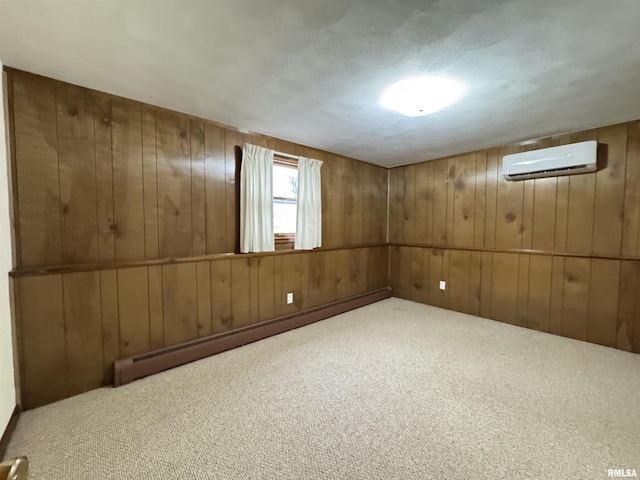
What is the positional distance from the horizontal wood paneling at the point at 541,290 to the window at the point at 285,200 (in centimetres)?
216

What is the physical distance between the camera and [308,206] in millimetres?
3375

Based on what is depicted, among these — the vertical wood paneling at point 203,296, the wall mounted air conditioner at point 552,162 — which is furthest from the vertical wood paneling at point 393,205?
the vertical wood paneling at point 203,296

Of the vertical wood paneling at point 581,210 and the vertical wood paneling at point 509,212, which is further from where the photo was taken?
the vertical wood paneling at point 509,212

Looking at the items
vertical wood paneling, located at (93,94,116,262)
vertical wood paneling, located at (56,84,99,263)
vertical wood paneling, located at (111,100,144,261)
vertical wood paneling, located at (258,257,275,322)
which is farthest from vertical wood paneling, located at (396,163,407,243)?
vertical wood paneling, located at (56,84,99,263)

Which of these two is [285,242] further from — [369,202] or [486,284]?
[486,284]

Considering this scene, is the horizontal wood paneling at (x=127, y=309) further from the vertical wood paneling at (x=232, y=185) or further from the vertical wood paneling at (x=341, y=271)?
the vertical wood paneling at (x=341, y=271)

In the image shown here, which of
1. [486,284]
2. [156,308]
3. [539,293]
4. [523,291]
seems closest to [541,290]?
[539,293]

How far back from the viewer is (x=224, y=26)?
134 cm

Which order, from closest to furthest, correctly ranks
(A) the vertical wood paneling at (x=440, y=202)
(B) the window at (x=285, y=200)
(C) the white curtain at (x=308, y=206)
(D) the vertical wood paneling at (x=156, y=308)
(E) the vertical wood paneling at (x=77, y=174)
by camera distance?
(E) the vertical wood paneling at (x=77, y=174)
(D) the vertical wood paneling at (x=156, y=308)
(B) the window at (x=285, y=200)
(C) the white curtain at (x=308, y=206)
(A) the vertical wood paneling at (x=440, y=202)

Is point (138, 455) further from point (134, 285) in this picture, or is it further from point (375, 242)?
point (375, 242)

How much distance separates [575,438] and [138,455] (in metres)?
2.40

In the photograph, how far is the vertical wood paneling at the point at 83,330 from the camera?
193cm

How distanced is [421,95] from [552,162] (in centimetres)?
193

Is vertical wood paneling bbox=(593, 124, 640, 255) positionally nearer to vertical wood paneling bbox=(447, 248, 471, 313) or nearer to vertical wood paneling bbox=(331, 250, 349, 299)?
vertical wood paneling bbox=(447, 248, 471, 313)
